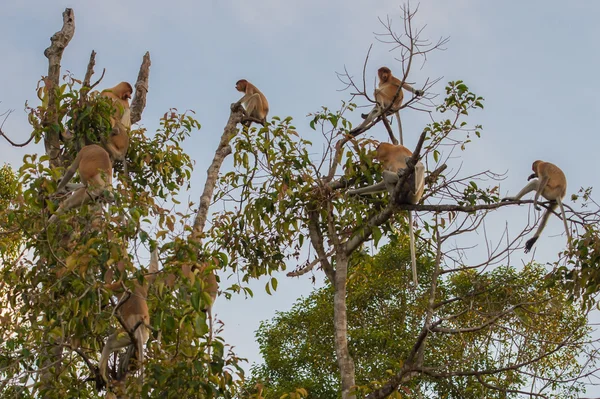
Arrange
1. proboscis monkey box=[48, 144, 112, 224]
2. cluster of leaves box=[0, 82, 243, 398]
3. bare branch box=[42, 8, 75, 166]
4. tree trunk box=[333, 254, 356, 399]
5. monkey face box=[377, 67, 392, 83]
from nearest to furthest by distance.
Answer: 1. cluster of leaves box=[0, 82, 243, 398]
2. tree trunk box=[333, 254, 356, 399]
3. proboscis monkey box=[48, 144, 112, 224]
4. bare branch box=[42, 8, 75, 166]
5. monkey face box=[377, 67, 392, 83]

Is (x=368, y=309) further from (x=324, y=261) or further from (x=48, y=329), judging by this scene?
(x=48, y=329)

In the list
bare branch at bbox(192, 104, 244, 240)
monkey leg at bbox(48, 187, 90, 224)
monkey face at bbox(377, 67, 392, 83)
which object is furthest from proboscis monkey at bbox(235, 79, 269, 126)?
monkey leg at bbox(48, 187, 90, 224)

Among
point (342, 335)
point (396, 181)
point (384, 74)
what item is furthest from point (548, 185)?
point (342, 335)

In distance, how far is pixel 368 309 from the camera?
44.6 ft

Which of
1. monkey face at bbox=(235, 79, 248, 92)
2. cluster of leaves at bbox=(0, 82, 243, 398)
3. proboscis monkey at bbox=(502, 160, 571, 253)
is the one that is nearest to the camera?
cluster of leaves at bbox=(0, 82, 243, 398)

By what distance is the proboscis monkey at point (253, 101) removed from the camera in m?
9.12

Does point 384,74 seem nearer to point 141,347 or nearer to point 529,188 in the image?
point 529,188

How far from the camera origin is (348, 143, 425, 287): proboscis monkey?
528cm

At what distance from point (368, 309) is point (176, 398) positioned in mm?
10474

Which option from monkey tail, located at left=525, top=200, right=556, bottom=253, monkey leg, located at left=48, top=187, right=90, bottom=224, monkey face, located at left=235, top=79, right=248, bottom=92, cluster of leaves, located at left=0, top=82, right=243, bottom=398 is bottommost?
cluster of leaves, located at left=0, top=82, right=243, bottom=398

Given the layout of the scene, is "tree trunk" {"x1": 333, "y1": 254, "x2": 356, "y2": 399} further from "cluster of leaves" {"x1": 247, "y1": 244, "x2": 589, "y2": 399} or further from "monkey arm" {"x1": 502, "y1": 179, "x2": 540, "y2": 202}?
"cluster of leaves" {"x1": 247, "y1": 244, "x2": 589, "y2": 399}

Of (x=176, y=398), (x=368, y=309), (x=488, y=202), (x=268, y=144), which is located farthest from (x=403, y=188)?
(x=368, y=309)

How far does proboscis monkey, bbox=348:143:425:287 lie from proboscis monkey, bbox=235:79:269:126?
3194mm

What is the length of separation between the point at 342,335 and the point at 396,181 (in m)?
1.26
